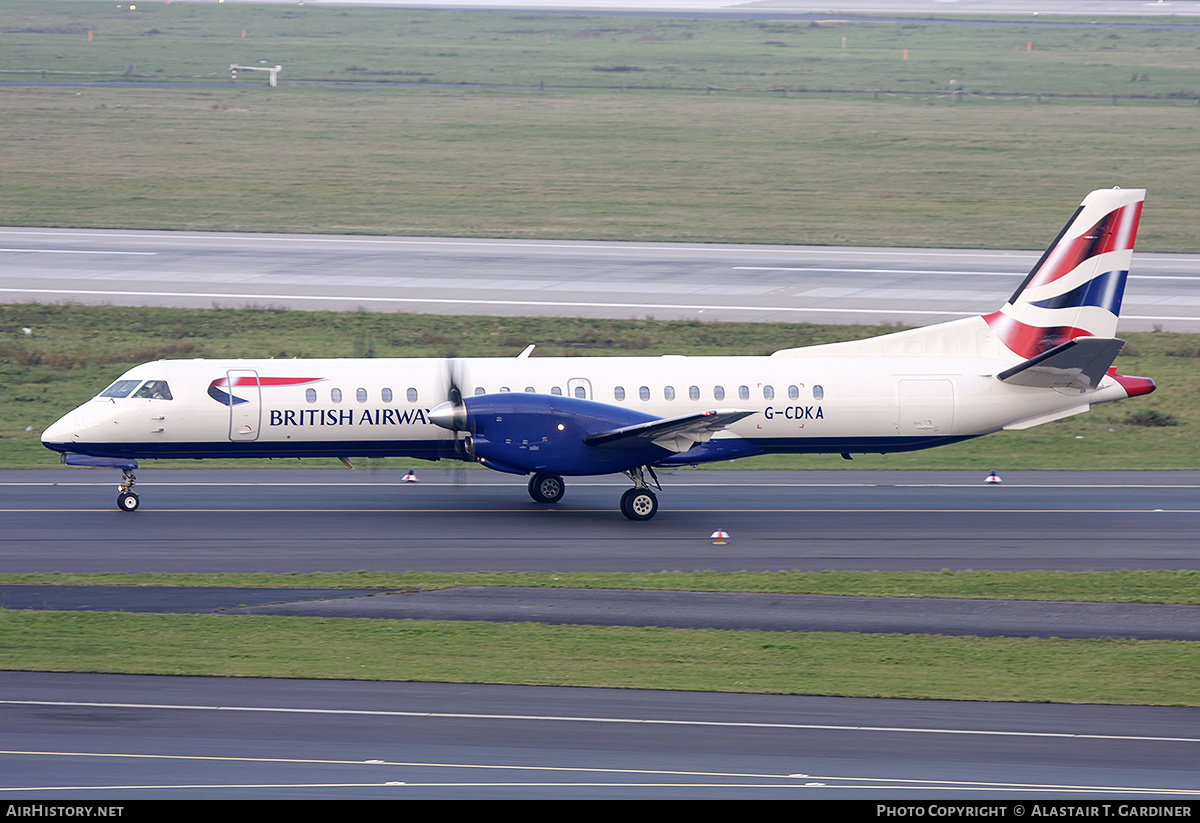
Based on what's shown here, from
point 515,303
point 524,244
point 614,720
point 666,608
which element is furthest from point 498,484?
point 524,244

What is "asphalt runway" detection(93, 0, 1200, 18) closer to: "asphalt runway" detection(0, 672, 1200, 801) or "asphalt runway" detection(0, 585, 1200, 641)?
"asphalt runway" detection(0, 585, 1200, 641)

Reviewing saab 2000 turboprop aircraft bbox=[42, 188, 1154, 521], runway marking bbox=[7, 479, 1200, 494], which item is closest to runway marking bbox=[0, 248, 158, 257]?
runway marking bbox=[7, 479, 1200, 494]

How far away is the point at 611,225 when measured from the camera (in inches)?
2403

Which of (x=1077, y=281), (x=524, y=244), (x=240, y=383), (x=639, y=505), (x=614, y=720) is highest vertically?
(x=524, y=244)

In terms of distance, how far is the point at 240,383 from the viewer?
27766 mm

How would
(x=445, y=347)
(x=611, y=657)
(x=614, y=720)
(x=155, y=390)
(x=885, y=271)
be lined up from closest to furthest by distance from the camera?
(x=614, y=720), (x=611, y=657), (x=155, y=390), (x=445, y=347), (x=885, y=271)

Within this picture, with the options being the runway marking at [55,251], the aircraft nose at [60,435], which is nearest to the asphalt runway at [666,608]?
the aircraft nose at [60,435]

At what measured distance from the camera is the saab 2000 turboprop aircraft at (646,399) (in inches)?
1064

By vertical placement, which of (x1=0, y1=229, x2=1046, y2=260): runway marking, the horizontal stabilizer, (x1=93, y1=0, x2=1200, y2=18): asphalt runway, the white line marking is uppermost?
(x1=93, y1=0, x2=1200, y2=18): asphalt runway

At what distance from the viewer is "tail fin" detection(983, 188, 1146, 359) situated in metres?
29.8

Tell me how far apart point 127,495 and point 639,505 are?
33.4 feet

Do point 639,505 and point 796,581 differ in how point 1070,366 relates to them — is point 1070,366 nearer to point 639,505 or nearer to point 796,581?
point 639,505

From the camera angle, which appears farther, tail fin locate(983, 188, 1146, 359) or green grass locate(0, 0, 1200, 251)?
green grass locate(0, 0, 1200, 251)

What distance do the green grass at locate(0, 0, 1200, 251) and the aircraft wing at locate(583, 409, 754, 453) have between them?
108 feet
